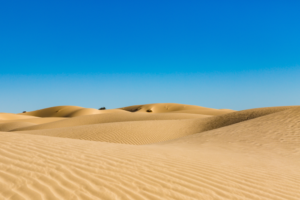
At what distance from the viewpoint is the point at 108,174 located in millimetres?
3754

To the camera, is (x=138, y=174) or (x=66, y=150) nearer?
(x=138, y=174)

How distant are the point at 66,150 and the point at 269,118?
14.6 m

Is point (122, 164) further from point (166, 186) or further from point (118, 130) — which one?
point (118, 130)

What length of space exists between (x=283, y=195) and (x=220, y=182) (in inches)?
38.5

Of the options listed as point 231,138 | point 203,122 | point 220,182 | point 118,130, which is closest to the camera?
point 220,182

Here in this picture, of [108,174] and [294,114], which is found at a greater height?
[294,114]

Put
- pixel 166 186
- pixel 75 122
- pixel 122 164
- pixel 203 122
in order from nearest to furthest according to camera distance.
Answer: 1. pixel 166 186
2. pixel 122 164
3. pixel 203 122
4. pixel 75 122

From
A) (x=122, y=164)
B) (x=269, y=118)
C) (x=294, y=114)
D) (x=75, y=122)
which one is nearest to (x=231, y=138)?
(x=269, y=118)

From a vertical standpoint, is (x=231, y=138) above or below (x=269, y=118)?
below

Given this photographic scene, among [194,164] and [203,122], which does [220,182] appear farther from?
[203,122]

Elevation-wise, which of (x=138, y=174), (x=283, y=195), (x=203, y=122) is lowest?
(x=283, y=195)

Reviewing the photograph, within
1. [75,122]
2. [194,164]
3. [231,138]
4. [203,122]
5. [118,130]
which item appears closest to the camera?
[194,164]

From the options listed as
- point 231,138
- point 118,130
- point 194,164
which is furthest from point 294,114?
point 194,164

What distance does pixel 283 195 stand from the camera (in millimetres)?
3744
